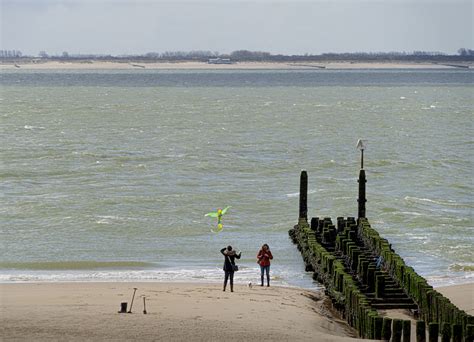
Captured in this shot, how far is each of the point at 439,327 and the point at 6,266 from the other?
15.2m

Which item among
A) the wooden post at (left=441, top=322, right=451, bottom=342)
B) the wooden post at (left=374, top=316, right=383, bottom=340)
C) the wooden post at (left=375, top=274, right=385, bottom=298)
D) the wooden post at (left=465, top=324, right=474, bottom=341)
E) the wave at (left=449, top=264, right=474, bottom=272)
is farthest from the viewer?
the wave at (left=449, top=264, right=474, bottom=272)

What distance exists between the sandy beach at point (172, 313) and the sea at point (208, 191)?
2.83 m

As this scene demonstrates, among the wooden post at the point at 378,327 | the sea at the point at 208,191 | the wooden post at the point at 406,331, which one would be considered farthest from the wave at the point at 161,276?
the wooden post at the point at 406,331

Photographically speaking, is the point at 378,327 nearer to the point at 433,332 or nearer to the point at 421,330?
the point at 421,330

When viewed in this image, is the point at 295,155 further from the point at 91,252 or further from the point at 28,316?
the point at 28,316

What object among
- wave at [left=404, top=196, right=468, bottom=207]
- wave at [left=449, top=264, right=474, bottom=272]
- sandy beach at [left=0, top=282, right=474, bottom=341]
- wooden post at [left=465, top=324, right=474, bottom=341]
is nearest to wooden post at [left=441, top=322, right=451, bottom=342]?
wooden post at [left=465, top=324, right=474, bottom=341]

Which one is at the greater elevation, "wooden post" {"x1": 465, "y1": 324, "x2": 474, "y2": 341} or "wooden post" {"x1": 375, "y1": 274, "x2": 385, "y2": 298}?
"wooden post" {"x1": 465, "y1": 324, "x2": 474, "y2": 341}

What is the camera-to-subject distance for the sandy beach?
19.7 meters

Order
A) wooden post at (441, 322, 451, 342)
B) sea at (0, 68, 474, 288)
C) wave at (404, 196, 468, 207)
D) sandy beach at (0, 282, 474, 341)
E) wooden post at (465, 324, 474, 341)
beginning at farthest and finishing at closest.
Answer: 1. wave at (404, 196, 468, 207)
2. sea at (0, 68, 474, 288)
3. wooden post at (441, 322, 451, 342)
4. wooden post at (465, 324, 474, 341)
5. sandy beach at (0, 282, 474, 341)

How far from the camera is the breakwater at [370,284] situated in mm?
20828

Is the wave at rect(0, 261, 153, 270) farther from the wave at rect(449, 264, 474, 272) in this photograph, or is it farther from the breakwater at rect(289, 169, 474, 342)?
the wave at rect(449, 264, 474, 272)

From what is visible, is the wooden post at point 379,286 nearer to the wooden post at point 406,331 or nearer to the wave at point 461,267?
the wooden post at point 406,331

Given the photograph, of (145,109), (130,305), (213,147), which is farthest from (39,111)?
(130,305)

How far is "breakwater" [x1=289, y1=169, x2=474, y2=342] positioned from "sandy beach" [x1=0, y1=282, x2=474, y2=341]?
2.02ft
